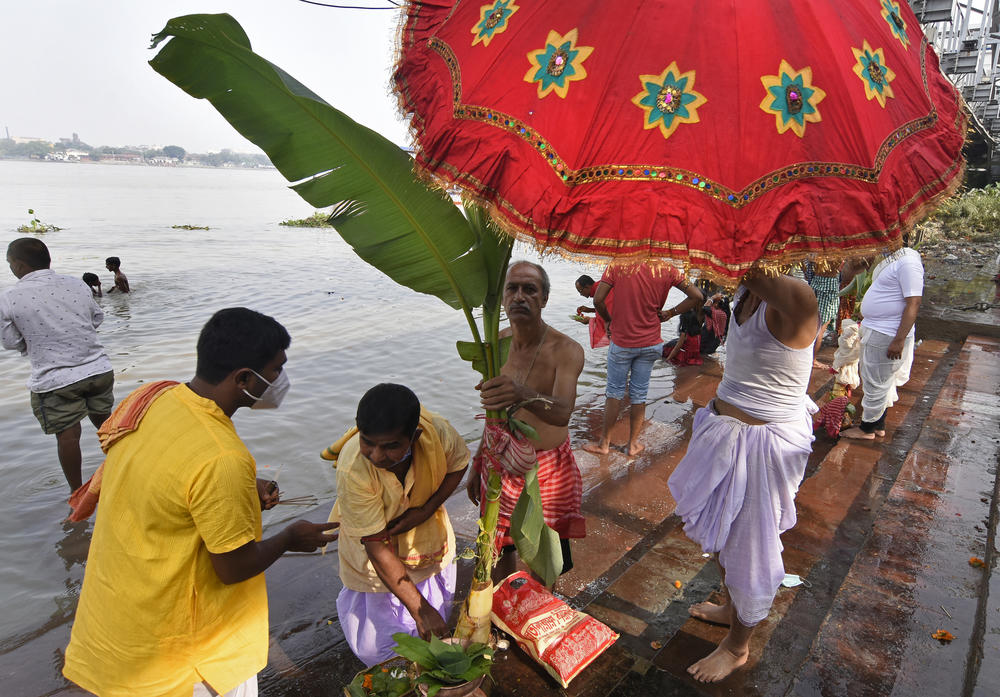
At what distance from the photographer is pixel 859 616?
2.94m

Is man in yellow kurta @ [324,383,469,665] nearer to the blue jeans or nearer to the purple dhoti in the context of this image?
the purple dhoti

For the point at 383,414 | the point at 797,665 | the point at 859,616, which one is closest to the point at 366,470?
the point at 383,414

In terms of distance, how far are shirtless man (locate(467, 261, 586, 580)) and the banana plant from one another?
0.74 meters

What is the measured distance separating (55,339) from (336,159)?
4.22 meters

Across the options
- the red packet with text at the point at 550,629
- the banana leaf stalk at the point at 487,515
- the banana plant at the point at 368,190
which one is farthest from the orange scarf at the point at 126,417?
the red packet with text at the point at 550,629

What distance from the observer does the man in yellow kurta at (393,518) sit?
2.17 metres

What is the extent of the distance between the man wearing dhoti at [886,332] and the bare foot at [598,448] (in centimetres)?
240

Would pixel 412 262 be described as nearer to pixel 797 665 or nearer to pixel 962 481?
pixel 797 665

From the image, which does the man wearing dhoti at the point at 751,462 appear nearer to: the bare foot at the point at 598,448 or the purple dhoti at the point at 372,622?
the purple dhoti at the point at 372,622

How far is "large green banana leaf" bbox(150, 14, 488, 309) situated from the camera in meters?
1.86

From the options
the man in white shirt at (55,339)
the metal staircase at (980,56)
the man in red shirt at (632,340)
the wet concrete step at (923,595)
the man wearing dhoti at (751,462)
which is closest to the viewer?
A: the man wearing dhoti at (751,462)

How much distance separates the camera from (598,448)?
558 centimetres

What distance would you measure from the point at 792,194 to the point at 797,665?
8.02 ft

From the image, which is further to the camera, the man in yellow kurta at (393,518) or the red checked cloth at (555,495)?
the red checked cloth at (555,495)
